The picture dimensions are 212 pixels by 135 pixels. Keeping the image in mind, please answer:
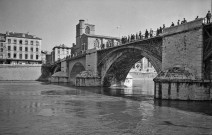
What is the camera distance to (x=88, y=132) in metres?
10.6

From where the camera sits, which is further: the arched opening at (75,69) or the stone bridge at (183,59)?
the arched opening at (75,69)

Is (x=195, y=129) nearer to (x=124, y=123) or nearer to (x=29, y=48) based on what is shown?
(x=124, y=123)

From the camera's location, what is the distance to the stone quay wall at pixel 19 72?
76.3m

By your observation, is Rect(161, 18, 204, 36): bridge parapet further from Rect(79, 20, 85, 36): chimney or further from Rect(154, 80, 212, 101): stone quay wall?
Rect(79, 20, 85, 36): chimney

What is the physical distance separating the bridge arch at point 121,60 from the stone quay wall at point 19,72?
4266 centimetres

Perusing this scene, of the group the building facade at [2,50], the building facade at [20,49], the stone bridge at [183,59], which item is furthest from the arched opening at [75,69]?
the stone bridge at [183,59]

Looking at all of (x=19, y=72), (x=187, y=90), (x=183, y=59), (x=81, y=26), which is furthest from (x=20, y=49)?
(x=187, y=90)

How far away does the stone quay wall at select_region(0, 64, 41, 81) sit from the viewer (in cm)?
7631

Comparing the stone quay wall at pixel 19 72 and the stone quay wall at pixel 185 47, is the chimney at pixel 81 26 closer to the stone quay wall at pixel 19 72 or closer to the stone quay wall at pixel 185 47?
the stone quay wall at pixel 19 72

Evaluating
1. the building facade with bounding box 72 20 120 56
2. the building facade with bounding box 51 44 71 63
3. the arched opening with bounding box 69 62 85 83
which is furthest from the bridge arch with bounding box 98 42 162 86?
the building facade with bounding box 51 44 71 63

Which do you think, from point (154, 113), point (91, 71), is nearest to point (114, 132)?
point (154, 113)

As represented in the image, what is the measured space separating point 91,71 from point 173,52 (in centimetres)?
2575

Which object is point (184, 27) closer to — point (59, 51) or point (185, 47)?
point (185, 47)

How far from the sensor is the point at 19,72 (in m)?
78.3
